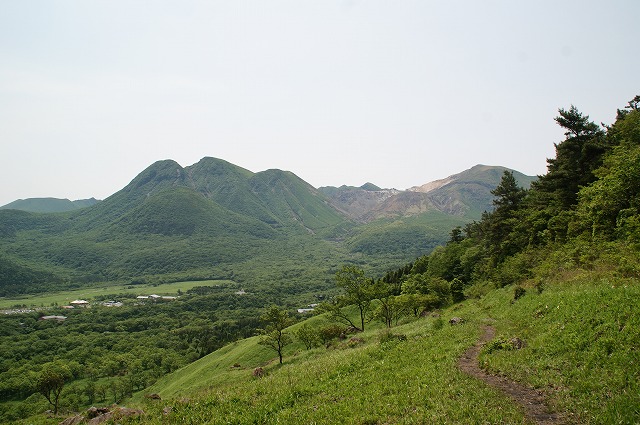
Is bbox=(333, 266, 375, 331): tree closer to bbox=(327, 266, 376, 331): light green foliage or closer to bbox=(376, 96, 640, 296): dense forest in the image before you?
bbox=(327, 266, 376, 331): light green foliage

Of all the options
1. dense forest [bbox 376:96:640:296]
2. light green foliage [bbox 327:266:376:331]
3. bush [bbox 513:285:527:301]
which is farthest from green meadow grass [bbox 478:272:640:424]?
light green foliage [bbox 327:266:376:331]

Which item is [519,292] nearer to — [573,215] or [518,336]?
[518,336]

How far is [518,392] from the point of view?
13.3 m

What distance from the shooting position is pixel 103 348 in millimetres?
146875

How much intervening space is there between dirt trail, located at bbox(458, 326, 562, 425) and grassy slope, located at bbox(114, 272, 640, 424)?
38cm

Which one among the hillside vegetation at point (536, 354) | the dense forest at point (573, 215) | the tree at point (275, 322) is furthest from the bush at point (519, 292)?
the tree at point (275, 322)

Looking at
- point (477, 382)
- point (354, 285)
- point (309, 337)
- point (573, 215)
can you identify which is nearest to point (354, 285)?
point (354, 285)

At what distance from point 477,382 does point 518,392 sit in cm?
153

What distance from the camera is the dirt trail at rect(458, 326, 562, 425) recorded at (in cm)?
1102

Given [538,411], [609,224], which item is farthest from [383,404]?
[609,224]

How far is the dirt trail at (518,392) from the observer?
1102cm

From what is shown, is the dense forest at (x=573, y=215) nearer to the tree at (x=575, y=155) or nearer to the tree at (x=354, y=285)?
the tree at (x=575, y=155)

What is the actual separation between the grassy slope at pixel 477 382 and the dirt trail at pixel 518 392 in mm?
377

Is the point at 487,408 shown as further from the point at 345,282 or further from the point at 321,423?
the point at 345,282
